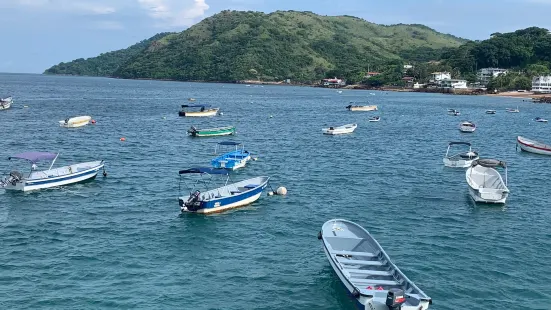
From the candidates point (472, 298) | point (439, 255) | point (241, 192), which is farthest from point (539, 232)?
point (241, 192)

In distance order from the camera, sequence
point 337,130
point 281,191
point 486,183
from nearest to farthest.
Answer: point 281,191
point 486,183
point 337,130

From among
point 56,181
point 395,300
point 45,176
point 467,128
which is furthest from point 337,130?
point 395,300

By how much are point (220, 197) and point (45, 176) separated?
17.8 meters

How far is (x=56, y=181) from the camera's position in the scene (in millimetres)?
46562

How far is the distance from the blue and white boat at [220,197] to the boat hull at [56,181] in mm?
12306

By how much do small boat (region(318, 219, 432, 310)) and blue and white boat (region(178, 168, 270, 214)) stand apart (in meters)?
10.3

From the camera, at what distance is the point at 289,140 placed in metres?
81.9

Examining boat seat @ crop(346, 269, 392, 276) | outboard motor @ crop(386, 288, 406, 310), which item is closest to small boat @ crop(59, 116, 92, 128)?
boat seat @ crop(346, 269, 392, 276)

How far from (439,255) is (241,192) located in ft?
52.0

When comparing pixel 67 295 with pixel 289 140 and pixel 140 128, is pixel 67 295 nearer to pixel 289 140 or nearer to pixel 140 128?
pixel 289 140

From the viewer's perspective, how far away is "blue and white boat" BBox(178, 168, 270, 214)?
38.5 metres

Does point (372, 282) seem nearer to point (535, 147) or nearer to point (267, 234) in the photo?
point (267, 234)

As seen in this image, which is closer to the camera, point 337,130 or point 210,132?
point 210,132

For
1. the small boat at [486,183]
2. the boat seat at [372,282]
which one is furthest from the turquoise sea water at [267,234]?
the boat seat at [372,282]
